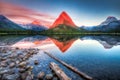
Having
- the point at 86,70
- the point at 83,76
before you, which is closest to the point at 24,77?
the point at 83,76

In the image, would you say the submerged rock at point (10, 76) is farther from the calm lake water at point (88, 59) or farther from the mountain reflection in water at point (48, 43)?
the mountain reflection in water at point (48, 43)

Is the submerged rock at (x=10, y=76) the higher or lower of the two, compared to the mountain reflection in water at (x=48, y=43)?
higher

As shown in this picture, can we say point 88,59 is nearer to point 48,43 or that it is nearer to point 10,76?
point 10,76

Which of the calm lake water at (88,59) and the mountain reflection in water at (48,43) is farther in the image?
the mountain reflection in water at (48,43)

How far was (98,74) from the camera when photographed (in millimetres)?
11227

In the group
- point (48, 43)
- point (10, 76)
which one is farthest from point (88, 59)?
point (48, 43)

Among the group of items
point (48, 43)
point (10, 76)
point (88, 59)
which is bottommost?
point (48, 43)

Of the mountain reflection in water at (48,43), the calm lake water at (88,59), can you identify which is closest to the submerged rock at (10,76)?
the calm lake water at (88,59)

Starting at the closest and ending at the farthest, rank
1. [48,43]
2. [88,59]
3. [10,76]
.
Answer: [10,76] < [88,59] < [48,43]

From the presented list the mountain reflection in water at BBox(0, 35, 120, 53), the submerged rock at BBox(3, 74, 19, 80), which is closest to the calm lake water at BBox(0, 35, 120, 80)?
the mountain reflection in water at BBox(0, 35, 120, 53)

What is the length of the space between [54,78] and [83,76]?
6.82 feet

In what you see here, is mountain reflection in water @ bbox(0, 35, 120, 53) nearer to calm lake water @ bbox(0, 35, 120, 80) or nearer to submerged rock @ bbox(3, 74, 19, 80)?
calm lake water @ bbox(0, 35, 120, 80)

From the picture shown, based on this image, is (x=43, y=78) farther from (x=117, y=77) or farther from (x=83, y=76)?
(x=117, y=77)

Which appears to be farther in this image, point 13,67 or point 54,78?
point 13,67
